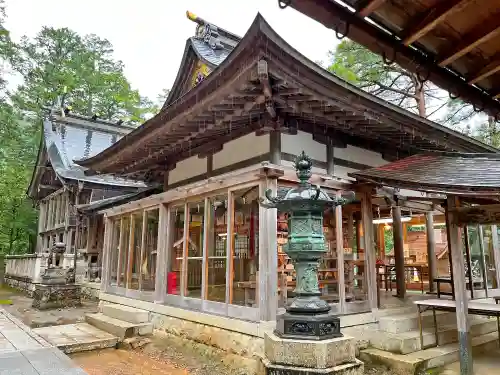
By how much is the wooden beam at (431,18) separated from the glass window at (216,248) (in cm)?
442

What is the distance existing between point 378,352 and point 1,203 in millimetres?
19005

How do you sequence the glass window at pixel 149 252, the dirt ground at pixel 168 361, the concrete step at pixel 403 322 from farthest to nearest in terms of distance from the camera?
the glass window at pixel 149 252, the concrete step at pixel 403 322, the dirt ground at pixel 168 361

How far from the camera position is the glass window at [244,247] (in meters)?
5.85

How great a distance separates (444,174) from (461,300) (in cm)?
171

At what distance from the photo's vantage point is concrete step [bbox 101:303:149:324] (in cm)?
746

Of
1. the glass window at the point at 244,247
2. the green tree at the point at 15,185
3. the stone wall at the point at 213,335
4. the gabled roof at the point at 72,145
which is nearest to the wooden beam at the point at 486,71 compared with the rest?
the glass window at the point at 244,247

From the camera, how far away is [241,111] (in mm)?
5953

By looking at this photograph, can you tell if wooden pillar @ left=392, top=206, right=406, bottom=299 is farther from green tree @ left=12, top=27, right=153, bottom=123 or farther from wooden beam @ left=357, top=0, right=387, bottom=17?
green tree @ left=12, top=27, right=153, bottom=123

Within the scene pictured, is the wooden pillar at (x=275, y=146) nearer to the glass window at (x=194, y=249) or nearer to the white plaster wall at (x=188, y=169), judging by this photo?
the glass window at (x=194, y=249)

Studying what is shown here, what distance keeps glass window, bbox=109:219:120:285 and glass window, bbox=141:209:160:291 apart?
1.65m

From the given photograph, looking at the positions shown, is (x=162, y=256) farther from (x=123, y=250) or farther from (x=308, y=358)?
(x=308, y=358)

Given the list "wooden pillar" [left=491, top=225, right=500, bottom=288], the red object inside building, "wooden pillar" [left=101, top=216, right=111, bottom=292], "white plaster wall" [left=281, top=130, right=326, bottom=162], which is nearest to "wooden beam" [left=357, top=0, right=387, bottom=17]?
"white plaster wall" [left=281, top=130, right=326, bottom=162]

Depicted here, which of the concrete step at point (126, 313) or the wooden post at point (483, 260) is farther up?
the wooden post at point (483, 260)

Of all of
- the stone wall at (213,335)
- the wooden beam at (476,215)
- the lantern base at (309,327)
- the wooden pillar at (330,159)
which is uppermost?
the wooden pillar at (330,159)
